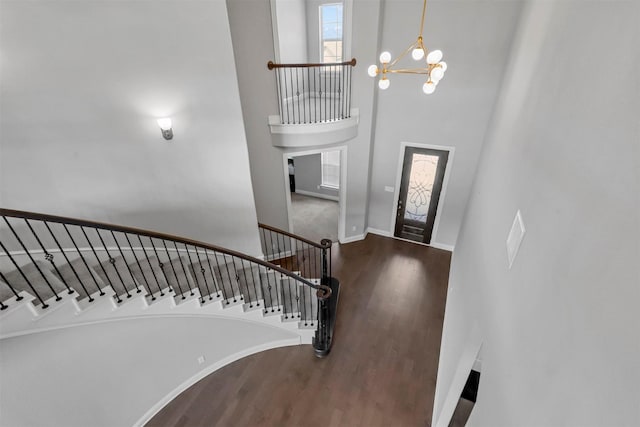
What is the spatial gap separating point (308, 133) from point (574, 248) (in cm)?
432

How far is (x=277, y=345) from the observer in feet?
14.5

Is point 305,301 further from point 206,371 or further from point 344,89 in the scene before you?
point 344,89

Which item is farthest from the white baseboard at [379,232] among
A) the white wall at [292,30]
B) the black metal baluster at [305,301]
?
the white wall at [292,30]

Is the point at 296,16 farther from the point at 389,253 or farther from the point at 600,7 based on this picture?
the point at 600,7

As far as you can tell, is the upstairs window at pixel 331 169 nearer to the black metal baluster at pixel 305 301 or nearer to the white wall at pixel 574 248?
the black metal baluster at pixel 305 301

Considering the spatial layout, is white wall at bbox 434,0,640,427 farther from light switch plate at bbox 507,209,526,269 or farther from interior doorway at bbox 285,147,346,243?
interior doorway at bbox 285,147,346,243

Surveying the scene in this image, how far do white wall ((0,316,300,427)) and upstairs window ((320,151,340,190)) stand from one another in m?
5.14

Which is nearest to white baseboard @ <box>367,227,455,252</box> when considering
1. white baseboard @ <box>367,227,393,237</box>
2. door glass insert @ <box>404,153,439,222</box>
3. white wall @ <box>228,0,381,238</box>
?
white baseboard @ <box>367,227,393,237</box>

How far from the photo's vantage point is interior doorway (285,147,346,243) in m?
7.44

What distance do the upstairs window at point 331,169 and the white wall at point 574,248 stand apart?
6.22m

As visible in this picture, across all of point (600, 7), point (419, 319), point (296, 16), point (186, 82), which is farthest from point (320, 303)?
point (296, 16)

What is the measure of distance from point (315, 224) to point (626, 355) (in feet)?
22.4

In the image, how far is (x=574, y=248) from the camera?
115 cm

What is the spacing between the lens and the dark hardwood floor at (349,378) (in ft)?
11.8
